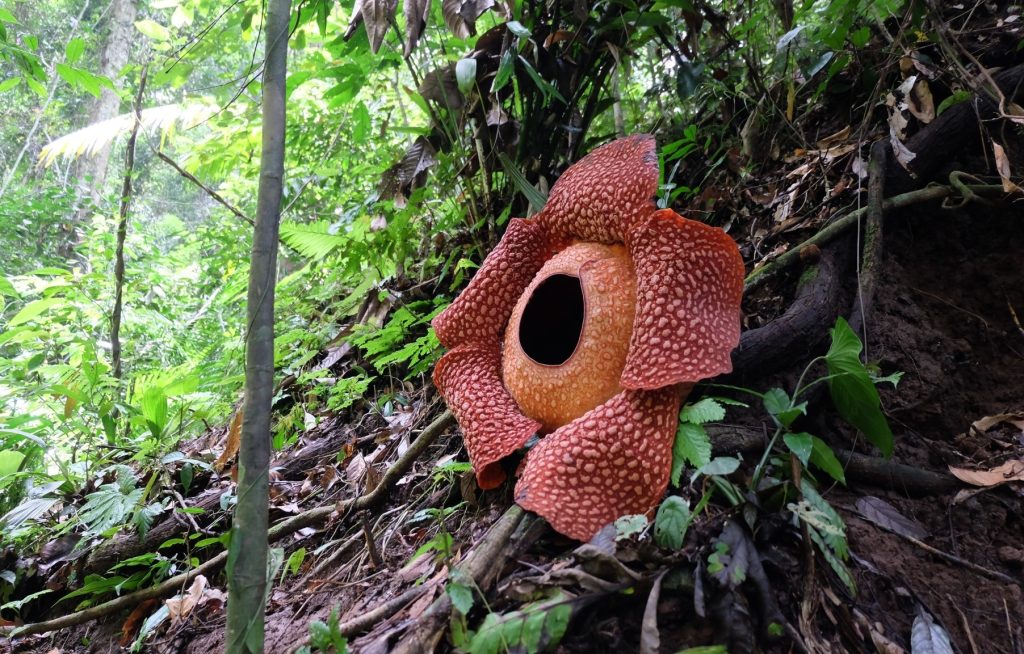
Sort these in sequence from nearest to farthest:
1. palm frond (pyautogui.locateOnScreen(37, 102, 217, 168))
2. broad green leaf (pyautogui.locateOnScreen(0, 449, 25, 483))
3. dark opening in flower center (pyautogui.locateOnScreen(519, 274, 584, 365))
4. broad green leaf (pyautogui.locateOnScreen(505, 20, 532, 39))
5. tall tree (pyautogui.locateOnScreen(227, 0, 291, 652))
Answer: tall tree (pyautogui.locateOnScreen(227, 0, 291, 652)) → dark opening in flower center (pyautogui.locateOnScreen(519, 274, 584, 365)) → broad green leaf (pyautogui.locateOnScreen(505, 20, 532, 39)) → broad green leaf (pyautogui.locateOnScreen(0, 449, 25, 483)) → palm frond (pyautogui.locateOnScreen(37, 102, 217, 168))

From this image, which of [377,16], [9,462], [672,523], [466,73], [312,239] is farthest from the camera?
[312,239]

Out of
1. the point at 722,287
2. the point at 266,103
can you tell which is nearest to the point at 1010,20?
the point at 722,287

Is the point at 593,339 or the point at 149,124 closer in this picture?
the point at 593,339

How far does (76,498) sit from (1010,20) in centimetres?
481

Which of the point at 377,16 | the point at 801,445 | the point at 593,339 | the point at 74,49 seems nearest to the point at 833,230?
the point at 801,445

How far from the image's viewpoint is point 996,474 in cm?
153

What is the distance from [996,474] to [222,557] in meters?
2.55

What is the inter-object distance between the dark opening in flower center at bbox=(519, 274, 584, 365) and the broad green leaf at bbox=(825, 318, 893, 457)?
2.39 ft

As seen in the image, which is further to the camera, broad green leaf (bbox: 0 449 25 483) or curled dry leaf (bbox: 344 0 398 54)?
broad green leaf (bbox: 0 449 25 483)

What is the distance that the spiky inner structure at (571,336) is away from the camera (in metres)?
1.60

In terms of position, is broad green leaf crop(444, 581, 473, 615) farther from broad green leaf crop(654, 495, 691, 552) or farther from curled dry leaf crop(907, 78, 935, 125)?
curled dry leaf crop(907, 78, 935, 125)

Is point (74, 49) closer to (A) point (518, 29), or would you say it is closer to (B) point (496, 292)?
(A) point (518, 29)

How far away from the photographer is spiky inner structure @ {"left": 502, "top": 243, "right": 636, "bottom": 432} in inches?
63.1

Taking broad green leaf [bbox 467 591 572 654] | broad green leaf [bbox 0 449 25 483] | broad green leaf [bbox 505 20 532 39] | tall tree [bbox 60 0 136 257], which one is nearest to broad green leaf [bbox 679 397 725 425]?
broad green leaf [bbox 467 591 572 654]
